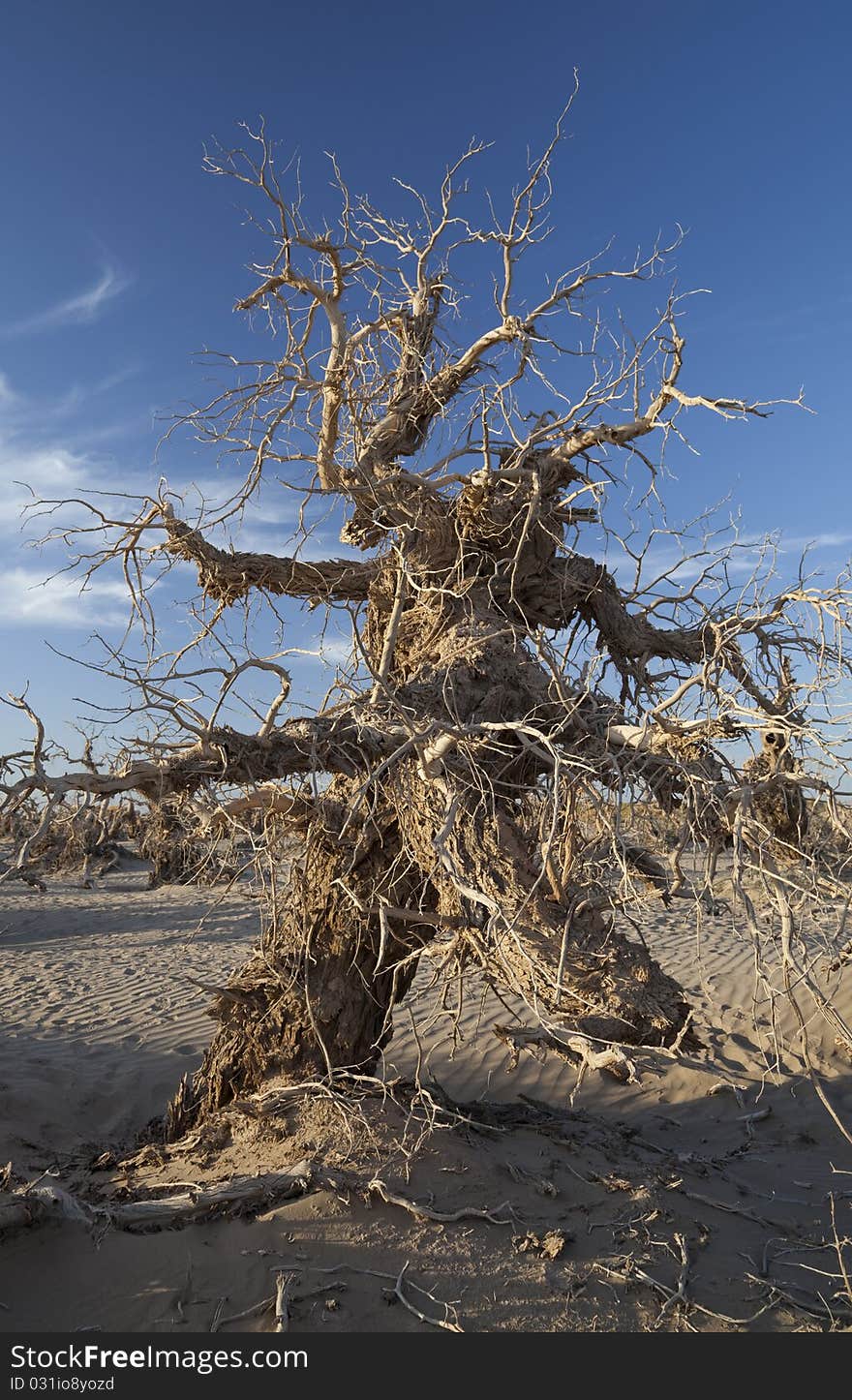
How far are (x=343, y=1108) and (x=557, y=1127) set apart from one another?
1.74m

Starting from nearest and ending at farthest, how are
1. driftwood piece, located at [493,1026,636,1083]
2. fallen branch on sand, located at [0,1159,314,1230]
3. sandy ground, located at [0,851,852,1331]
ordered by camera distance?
sandy ground, located at [0,851,852,1331] < driftwood piece, located at [493,1026,636,1083] < fallen branch on sand, located at [0,1159,314,1230]

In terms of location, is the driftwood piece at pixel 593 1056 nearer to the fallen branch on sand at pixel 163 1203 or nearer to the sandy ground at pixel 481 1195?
the sandy ground at pixel 481 1195

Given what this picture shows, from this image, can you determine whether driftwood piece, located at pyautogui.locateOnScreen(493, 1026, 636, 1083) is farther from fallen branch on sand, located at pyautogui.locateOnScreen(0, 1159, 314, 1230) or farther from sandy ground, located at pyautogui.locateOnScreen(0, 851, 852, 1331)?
fallen branch on sand, located at pyautogui.locateOnScreen(0, 1159, 314, 1230)

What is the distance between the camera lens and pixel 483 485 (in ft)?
16.5

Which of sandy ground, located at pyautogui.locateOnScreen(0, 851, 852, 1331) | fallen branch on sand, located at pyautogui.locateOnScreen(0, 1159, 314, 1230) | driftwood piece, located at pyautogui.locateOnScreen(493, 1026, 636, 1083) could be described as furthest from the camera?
fallen branch on sand, located at pyautogui.locateOnScreen(0, 1159, 314, 1230)

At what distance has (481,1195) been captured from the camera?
4.07 m

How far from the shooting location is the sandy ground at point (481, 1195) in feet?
10.8

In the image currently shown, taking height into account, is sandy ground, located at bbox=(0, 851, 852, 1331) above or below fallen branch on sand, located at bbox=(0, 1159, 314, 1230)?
below

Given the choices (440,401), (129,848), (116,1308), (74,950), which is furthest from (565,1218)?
(129,848)

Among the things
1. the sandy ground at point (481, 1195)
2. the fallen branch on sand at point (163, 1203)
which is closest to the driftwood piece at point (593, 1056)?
the sandy ground at point (481, 1195)

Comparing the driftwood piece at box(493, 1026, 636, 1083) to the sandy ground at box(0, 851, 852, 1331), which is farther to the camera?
the driftwood piece at box(493, 1026, 636, 1083)

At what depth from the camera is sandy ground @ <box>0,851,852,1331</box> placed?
3.29 metres

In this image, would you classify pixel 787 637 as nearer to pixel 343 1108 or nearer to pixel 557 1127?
pixel 557 1127

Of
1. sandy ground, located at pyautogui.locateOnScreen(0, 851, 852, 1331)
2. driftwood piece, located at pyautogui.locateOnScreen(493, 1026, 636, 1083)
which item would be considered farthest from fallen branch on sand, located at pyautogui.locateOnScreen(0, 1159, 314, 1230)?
driftwood piece, located at pyautogui.locateOnScreen(493, 1026, 636, 1083)
